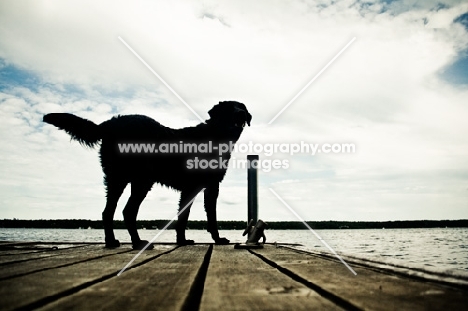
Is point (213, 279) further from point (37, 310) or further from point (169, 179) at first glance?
point (169, 179)

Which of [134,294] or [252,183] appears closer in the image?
[134,294]

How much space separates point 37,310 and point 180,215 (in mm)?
5330

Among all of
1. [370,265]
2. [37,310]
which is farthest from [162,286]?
[370,265]

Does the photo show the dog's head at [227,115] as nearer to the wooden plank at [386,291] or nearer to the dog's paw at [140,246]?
the dog's paw at [140,246]

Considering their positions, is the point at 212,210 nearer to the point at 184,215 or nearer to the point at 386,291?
the point at 184,215

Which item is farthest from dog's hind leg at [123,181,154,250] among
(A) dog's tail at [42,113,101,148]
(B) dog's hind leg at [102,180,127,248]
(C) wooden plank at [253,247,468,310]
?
(C) wooden plank at [253,247,468,310]

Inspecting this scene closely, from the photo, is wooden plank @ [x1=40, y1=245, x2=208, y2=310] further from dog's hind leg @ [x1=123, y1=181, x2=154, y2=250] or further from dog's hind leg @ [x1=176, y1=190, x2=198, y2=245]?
dog's hind leg @ [x1=176, y1=190, x2=198, y2=245]

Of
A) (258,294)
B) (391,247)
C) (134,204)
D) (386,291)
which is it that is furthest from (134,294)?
(391,247)

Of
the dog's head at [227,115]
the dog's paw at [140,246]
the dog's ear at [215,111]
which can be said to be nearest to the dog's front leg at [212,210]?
the dog's head at [227,115]

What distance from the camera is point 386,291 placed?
1702mm

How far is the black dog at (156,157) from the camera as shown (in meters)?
5.53

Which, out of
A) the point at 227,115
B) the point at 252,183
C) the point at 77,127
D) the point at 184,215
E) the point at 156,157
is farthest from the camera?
the point at 227,115

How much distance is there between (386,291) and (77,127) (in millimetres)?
4664

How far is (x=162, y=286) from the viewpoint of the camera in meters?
1.83
